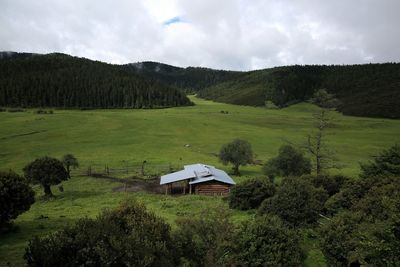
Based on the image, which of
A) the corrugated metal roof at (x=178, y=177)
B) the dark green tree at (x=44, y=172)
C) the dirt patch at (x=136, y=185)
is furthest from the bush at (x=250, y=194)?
the dark green tree at (x=44, y=172)

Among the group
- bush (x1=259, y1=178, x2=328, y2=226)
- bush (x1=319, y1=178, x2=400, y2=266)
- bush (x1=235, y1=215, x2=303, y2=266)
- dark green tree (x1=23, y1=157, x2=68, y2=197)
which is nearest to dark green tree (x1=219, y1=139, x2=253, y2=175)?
dark green tree (x1=23, y1=157, x2=68, y2=197)

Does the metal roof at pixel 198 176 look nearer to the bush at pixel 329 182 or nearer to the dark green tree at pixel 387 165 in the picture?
the bush at pixel 329 182

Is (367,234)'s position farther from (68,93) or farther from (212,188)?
(68,93)

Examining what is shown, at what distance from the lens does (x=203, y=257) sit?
18.5 metres

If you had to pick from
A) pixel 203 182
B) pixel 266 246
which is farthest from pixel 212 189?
pixel 266 246

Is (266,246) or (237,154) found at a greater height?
(266,246)

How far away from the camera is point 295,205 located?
29719 mm

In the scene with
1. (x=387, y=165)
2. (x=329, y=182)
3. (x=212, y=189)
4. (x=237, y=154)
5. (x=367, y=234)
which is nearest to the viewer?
(x=367, y=234)

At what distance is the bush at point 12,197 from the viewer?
91.9ft

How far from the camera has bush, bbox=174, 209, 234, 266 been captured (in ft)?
59.8

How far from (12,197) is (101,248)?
1680 centimetres

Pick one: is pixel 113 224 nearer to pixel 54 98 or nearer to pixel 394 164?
pixel 394 164

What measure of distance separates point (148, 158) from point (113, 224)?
172 ft

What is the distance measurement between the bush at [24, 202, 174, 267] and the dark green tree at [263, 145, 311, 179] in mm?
34738
